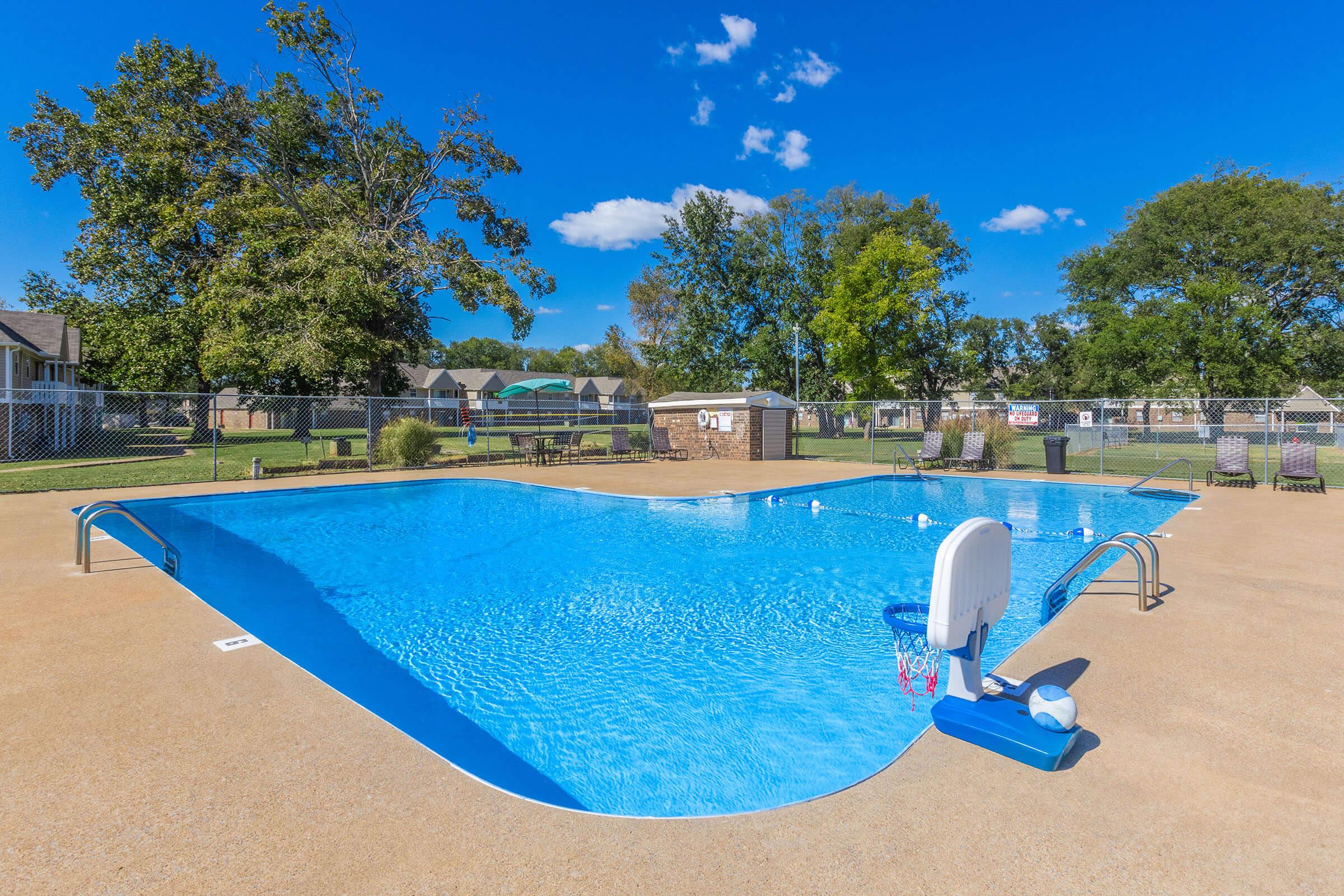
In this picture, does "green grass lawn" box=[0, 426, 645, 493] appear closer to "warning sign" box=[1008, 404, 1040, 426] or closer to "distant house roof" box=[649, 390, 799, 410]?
"distant house roof" box=[649, 390, 799, 410]

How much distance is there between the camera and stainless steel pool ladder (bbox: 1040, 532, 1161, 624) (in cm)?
443

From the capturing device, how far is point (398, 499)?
12078mm

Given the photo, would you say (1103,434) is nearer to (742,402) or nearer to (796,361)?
(742,402)

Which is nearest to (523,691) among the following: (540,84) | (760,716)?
(760,716)

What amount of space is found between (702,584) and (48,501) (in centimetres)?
1089

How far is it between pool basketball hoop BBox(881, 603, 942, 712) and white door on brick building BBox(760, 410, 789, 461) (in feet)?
47.7

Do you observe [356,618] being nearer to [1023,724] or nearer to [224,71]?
[1023,724]

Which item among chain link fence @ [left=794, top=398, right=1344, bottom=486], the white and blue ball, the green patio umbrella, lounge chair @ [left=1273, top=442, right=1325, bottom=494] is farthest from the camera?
the green patio umbrella

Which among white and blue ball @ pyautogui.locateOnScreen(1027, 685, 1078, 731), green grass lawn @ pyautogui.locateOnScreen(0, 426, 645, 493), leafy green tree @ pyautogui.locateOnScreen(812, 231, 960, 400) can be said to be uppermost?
leafy green tree @ pyautogui.locateOnScreen(812, 231, 960, 400)

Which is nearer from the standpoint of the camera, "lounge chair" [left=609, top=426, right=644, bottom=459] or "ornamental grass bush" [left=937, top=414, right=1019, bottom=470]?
"ornamental grass bush" [left=937, top=414, right=1019, bottom=470]

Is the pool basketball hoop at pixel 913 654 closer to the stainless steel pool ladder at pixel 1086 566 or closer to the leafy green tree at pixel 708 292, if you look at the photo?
the stainless steel pool ladder at pixel 1086 566

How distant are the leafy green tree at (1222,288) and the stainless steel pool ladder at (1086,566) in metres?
30.5

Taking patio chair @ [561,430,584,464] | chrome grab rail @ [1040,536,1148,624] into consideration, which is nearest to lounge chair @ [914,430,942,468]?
patio chair @ [561,430,584,464]

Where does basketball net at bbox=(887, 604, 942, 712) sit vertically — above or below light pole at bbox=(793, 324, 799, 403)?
below
